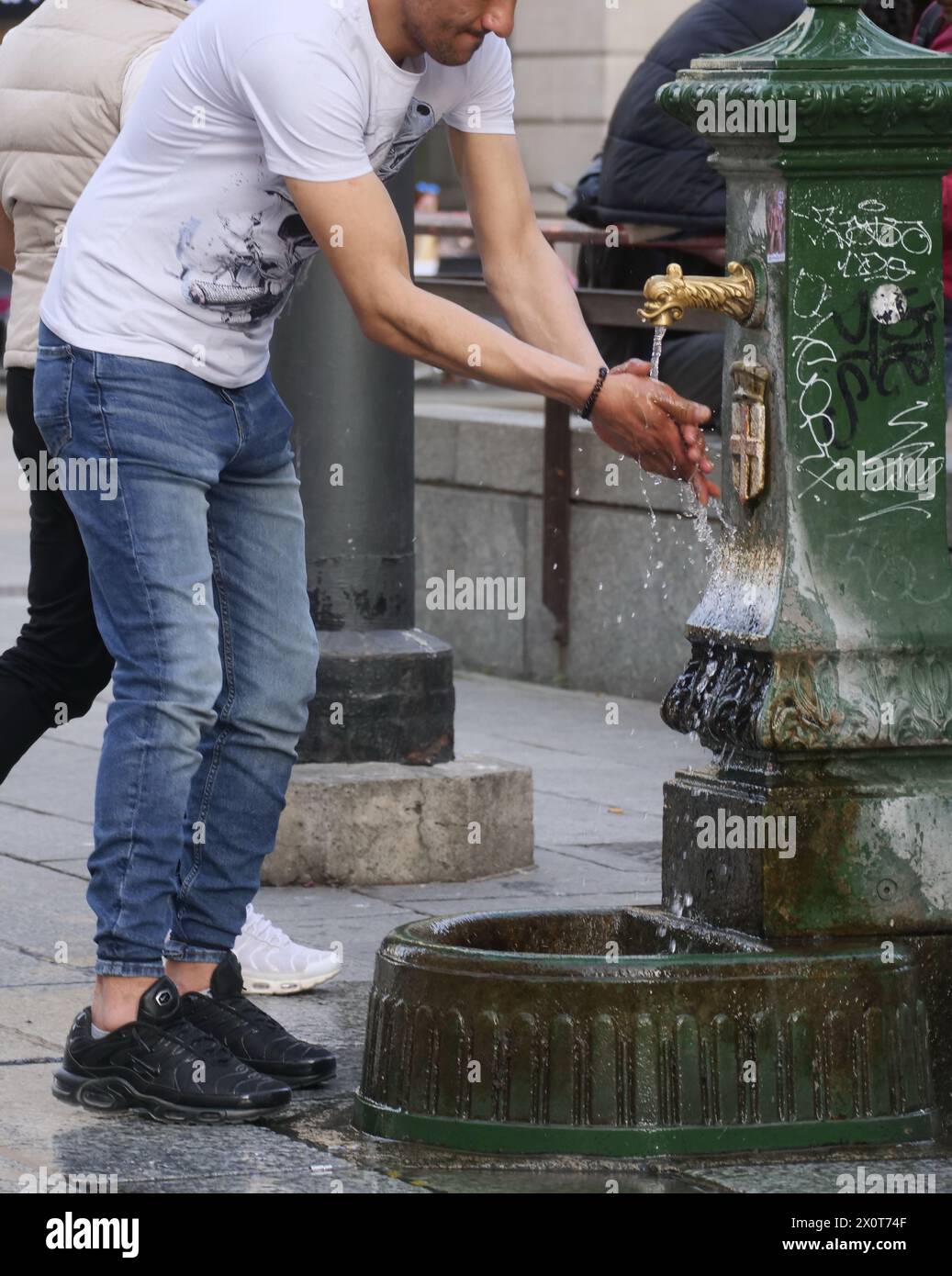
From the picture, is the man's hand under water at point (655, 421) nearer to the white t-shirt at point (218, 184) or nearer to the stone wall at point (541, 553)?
the white t-shirt at point (218, 184)

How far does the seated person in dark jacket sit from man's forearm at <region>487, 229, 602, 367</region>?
2893mm

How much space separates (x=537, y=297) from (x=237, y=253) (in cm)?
52

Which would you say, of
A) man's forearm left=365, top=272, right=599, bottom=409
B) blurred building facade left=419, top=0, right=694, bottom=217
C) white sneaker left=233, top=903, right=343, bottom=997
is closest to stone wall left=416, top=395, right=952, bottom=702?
white sneaker left=233, top=903, right=343, bottom=997

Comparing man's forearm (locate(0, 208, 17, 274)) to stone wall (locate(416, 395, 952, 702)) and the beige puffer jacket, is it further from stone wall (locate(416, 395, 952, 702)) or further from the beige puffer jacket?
stone wall (locate(416, 395, 952, 702))

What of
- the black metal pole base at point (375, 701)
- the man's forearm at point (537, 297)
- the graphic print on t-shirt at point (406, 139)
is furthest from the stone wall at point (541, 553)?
the graphic print on t-shirt at point (406, 139)

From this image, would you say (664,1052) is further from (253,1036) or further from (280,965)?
(280,965)

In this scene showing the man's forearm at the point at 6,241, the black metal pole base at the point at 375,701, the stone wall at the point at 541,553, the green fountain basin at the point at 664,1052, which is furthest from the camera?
the stone wall at the point at 541,553

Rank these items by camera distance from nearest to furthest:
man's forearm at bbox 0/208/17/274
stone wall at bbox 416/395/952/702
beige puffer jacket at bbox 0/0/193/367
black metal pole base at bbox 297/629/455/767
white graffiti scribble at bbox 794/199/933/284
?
white graffiti scribble at bbox 794/199/933/284
beige puffer jacket at bbox 0/0/193/367
man's forearm at bbox 0/208/17/274
black metal pole base at bbox 297/629/455/767
stone wall at bbox 416/395/952/702

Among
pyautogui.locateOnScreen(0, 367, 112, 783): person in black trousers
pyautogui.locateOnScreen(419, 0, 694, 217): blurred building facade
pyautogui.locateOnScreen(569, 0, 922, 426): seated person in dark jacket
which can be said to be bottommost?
pyautogui.locateOnScreen(0, 367, 112, 783): person in black trousers

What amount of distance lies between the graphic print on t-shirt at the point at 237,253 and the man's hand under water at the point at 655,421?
1.79 feet

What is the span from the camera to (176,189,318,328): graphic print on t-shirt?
3750 millimetres

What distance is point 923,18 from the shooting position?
261 inches

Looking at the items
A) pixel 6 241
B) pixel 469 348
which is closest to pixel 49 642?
pixel 6 241

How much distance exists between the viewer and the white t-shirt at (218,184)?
11.8 feet
